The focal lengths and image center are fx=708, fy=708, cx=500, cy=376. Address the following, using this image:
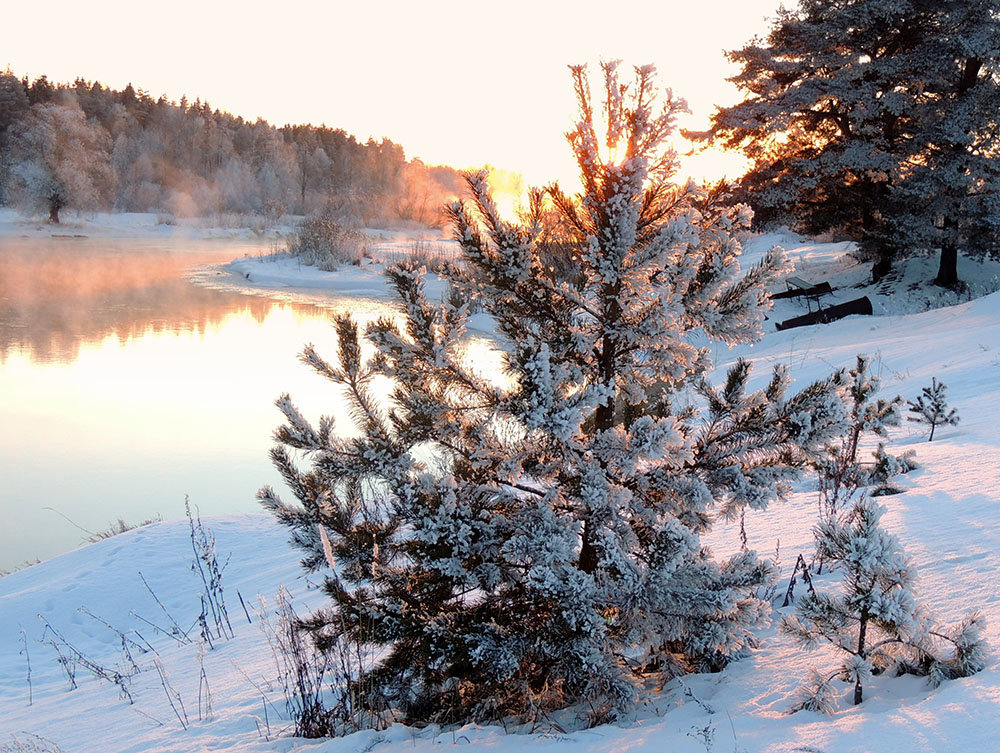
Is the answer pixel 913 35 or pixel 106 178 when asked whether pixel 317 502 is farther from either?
pixel 106 178

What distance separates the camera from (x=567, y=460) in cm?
297

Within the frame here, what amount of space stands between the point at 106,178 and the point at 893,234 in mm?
58276

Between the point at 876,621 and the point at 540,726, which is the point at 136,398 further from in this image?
the point at 876,621

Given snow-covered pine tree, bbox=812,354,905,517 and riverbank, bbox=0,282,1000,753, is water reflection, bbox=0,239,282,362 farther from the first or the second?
snow-covered pine tree, bbox=812,354,905,517

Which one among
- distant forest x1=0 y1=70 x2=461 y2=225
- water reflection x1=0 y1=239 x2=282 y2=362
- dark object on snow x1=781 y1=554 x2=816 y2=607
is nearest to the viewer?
dark object on snow x1=781 y1=554 x2=816 y2=607

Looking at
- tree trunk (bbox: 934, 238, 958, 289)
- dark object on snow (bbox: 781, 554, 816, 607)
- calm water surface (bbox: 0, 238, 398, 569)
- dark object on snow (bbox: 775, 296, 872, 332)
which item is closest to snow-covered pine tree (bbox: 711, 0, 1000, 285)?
tree trunk (bbox: 934, 238, 958, 289)

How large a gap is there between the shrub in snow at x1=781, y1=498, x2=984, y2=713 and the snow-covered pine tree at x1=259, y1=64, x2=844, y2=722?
1.22ft

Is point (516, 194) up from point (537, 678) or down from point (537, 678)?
up

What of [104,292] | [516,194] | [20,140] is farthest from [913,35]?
[20,140]

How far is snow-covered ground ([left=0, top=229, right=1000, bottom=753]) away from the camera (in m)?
2.42

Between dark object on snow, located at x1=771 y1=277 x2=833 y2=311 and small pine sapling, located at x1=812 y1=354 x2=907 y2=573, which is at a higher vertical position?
dark object on snow, located at x1=771 y1=277 x2=833 y2=311

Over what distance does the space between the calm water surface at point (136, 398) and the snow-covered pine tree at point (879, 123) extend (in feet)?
37.7

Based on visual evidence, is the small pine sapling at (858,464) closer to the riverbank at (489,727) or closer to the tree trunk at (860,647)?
the riverbank at (489,727)

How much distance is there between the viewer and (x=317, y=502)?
3117mm
